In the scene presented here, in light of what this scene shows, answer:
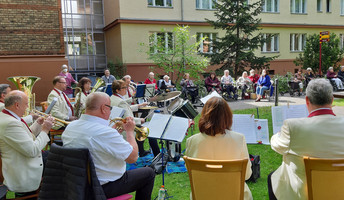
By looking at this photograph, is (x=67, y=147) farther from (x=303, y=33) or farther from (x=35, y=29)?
(x=303, y=33)

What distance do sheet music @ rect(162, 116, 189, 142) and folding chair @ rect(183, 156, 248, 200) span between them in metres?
1.42

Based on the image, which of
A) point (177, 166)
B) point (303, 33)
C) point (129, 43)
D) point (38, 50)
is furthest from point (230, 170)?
point (303, 33)

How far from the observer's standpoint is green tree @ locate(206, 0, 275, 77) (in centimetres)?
1712

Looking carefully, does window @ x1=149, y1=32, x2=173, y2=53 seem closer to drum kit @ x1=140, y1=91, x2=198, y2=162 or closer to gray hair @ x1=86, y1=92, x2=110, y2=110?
drum kit @ x1=140, y1=91, x2=198, y2=162

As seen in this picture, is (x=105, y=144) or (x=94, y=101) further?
(x=94, y=101)

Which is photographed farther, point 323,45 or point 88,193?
point 323,45

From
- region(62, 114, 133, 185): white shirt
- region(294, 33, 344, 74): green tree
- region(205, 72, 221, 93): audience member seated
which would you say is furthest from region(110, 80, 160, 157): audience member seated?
region(294, 33, 344, 74): green tree

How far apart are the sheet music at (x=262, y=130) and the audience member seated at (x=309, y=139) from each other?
1.91 meters

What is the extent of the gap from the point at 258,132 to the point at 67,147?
3.08m

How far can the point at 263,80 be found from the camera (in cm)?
1352

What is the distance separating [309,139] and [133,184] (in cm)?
176

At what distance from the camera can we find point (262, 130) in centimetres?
458

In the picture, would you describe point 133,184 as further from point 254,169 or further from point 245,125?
point 254,169

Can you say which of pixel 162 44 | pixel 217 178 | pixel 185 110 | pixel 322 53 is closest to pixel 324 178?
pixel 217 178
